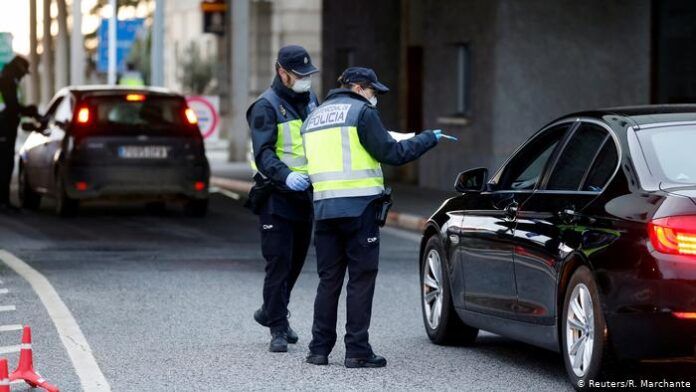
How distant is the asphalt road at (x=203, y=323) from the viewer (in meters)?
8.96

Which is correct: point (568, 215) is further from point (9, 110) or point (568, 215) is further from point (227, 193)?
point (227, 193)

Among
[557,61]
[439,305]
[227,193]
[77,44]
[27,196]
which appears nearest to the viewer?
[439,305]

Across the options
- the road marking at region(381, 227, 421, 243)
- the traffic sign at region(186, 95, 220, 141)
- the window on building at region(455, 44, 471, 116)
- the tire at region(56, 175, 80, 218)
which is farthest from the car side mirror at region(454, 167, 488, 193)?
the traffic sign at region(186, 95, 220, 141)

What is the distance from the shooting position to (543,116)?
84.1ft

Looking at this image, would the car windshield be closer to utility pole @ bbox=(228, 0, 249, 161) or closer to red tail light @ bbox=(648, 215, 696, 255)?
red tail light @ bbox=(648, 215, 696, 255)

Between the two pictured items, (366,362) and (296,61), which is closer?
(366,362)

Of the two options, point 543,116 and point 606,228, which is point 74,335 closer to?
point 606,228

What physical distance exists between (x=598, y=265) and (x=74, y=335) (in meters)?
3.94

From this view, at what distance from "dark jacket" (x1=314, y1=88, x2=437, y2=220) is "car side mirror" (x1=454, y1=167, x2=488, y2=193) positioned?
0.53 m

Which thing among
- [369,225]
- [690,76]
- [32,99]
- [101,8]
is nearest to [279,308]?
[369,225]

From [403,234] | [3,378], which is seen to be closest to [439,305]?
[3,378]

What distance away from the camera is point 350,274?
944 cm

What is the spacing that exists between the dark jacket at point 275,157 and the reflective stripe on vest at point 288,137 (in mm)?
35

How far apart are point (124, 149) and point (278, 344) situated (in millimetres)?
11049
